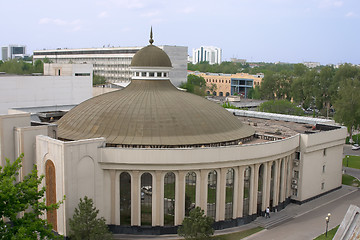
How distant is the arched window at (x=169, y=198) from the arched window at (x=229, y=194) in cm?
454

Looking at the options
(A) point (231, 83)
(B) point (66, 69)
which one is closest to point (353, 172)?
(B) point (66, 69)

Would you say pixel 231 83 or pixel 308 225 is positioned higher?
pixel 231 83

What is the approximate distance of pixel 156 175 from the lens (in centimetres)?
3169

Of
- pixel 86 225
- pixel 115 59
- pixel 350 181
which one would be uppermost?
pixel 115 59

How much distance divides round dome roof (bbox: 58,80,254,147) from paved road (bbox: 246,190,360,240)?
8267mm

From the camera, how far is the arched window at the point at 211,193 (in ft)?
108

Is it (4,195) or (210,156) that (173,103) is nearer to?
(210,156)

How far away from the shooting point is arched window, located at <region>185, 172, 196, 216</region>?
32375 millimetres

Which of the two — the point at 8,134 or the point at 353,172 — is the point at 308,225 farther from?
the point at 8,134

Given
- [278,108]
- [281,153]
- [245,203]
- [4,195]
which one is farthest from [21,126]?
[278,108]

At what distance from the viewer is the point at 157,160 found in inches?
1225

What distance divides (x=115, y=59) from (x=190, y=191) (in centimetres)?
10130

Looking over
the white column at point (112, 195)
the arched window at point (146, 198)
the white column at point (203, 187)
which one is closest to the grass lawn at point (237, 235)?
the white column at point (203, 187)

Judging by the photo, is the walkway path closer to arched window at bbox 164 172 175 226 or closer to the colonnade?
the colonnade
